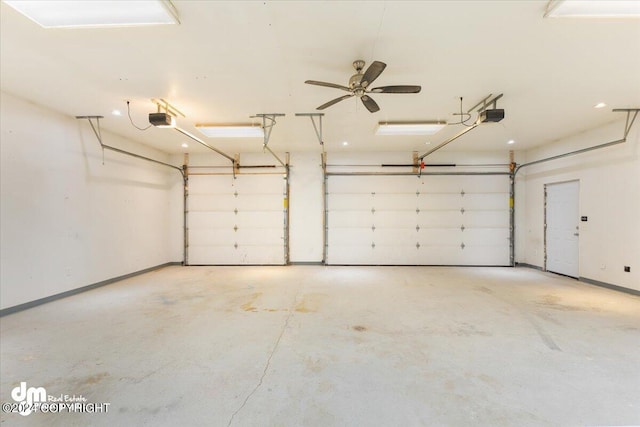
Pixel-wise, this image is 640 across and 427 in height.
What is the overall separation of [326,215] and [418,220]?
252 centimetres

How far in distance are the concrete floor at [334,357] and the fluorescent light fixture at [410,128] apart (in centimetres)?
310

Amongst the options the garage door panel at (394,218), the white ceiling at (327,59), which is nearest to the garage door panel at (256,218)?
the garage door panel at (394,218)

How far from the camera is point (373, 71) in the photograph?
2.43m

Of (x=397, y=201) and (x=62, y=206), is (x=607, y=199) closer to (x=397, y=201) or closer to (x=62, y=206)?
(x=397, y=201)

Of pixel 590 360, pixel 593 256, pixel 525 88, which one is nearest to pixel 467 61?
pixel 525 88

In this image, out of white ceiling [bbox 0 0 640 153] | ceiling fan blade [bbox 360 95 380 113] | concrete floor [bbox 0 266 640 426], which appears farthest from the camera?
ceiling fan blade [bbox 360 95 380 113]

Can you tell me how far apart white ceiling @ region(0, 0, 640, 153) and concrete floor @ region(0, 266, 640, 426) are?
309 centimetres

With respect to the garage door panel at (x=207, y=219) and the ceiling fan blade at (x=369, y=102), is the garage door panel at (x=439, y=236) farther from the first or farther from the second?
the garage door panel at (x=207, y=219)

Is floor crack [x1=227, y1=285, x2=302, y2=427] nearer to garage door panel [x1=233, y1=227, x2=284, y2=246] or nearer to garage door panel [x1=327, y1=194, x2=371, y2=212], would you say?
garage door panel [x1=233, y1=227, x2=284, y2=246]

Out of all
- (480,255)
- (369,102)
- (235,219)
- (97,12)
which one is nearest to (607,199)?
(480,255)

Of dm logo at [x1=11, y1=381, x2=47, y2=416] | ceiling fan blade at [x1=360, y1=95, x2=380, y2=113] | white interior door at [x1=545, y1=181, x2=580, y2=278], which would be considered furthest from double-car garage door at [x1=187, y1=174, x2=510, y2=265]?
dm logo at [x1=11, y1=381, x2=47, y2=416]

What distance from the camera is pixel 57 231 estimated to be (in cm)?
423

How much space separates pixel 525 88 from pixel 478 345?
11.1 ft

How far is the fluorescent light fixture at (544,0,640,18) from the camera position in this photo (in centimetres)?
205
